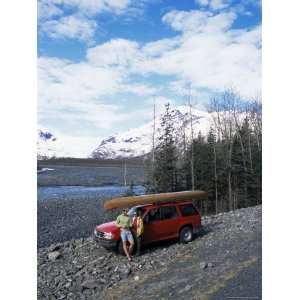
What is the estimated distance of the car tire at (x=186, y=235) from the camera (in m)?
5.39

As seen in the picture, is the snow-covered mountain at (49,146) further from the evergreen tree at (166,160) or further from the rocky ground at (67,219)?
the evergreen tree at (166,160)

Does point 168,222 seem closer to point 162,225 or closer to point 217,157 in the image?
point 162,225

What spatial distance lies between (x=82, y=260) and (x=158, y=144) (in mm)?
2671

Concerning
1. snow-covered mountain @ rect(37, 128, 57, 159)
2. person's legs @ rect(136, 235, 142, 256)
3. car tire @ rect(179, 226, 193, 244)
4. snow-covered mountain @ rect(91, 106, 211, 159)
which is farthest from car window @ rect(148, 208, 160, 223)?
snow-covered mountain @ rect(37, 128, 57, 159)

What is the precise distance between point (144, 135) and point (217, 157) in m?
1.17

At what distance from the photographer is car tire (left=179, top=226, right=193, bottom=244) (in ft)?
17.7

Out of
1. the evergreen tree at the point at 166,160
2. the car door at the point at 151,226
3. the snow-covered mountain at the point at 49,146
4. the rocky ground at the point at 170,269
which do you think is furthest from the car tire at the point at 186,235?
the snow-covered mountain at the point at 49,146

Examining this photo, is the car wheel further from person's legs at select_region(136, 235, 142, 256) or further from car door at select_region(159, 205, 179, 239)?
car door at select_region(159, 205, 179, 239)

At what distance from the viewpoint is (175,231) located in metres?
5.42

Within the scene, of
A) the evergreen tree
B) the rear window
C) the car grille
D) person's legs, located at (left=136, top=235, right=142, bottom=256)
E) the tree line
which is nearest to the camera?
the tree line

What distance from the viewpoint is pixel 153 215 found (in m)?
5.35
